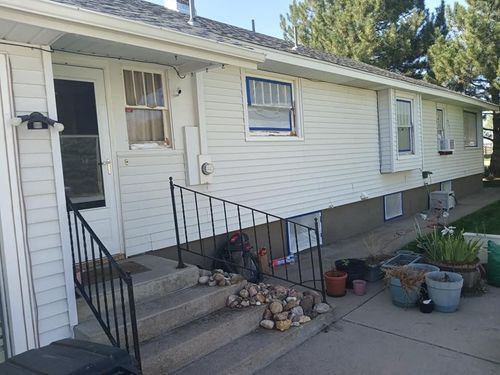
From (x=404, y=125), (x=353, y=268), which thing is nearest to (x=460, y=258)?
(x=353, y=268)

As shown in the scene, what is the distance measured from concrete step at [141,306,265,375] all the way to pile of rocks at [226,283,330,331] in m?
0.10

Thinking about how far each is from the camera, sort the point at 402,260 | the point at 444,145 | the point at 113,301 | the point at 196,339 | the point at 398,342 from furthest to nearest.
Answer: the point at 444,145 → the point at 402,260 → the point at 398,342 → the point at 196,339 → the point at 113,301

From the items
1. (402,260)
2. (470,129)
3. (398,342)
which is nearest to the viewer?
(398,342)

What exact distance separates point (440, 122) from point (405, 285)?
879 cm

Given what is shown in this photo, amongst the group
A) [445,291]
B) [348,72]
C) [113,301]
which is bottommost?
[445,291]

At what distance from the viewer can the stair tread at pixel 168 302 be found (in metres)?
3.20

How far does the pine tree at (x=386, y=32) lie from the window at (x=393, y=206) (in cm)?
1012

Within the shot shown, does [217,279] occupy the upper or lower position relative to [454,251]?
upper

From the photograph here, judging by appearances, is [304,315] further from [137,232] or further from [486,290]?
[486,290]

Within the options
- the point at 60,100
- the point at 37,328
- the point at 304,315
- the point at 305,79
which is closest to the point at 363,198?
the point at 305,79

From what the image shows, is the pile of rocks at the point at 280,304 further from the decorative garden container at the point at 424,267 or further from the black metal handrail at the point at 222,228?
the decorative garden container at the point at 424,267

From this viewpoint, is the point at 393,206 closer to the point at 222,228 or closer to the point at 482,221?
the point at 482,221

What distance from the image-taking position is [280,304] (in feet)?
13.1

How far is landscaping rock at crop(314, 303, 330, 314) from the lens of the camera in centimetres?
420
